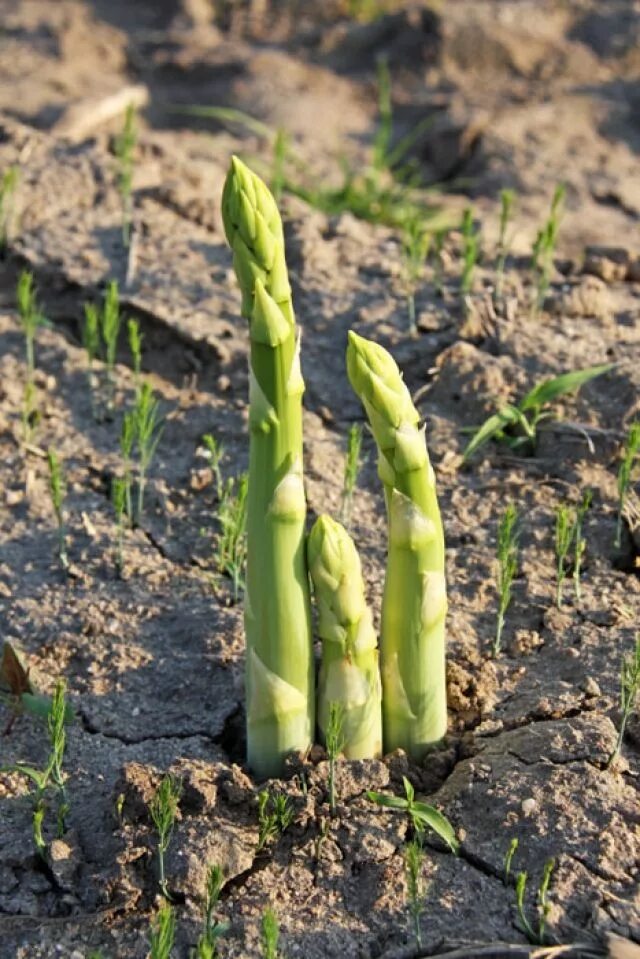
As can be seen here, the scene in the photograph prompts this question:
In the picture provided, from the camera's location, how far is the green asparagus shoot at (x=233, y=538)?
3695 millimetres

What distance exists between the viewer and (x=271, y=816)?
10.1 feet

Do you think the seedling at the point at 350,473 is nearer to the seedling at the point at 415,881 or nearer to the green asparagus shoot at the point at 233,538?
the green asparagus shoot at the point at 233,538

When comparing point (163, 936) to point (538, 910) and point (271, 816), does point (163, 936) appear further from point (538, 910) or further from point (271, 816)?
point (538, 910)

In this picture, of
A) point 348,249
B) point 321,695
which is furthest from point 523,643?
point 348,249

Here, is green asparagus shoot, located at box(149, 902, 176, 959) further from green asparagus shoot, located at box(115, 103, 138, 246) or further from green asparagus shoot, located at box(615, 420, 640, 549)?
green asparagus shoot, located at box(115, 103, 138, 246)

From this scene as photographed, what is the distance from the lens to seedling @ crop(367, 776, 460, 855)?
3.04m

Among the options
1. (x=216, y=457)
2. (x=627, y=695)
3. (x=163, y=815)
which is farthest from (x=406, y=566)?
(x=216, y=457)

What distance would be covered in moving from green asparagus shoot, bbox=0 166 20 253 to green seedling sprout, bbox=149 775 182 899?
264cm

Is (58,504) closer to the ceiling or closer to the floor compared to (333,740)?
closer to the ceiling

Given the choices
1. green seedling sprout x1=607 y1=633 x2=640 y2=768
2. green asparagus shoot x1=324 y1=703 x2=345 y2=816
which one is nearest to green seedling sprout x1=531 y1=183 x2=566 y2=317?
green seedling sprout x1=607 y1=633 x2=640 y2=768

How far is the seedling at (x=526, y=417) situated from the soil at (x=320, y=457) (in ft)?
0.18

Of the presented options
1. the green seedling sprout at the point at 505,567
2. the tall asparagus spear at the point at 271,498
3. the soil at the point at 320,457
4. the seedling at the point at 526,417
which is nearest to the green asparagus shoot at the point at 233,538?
the soil at the point at 320,457

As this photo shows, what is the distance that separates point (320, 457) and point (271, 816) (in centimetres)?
145

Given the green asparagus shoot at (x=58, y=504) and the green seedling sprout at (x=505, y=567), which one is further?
the green asparagus shoot at (x=58, y=504)
